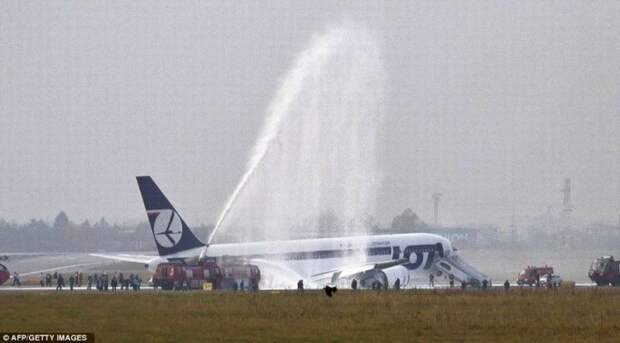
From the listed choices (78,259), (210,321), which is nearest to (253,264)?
(210,321)

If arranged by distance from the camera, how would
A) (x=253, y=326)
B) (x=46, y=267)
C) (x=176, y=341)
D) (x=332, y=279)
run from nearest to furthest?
1. (x=176, y=341)
2. (x=253, y=326)
3. (x=332, y=279)
4. (x=46, y=267)

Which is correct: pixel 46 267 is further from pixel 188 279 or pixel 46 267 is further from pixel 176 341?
pixel 176 341

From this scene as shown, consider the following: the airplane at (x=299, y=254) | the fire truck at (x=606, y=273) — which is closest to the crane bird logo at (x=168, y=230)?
the airplane at (x=299, y=254)

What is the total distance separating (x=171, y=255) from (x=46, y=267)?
1904 inches

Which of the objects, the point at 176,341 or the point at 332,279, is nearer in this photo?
the point at 176,341

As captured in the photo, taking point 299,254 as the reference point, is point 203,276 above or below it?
below

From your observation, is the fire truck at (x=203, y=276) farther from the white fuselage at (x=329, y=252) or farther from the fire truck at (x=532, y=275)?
the fire truck at (x=532, y=275)

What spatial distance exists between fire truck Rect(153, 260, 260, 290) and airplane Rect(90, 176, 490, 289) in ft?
7.27

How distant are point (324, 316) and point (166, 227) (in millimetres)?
40532

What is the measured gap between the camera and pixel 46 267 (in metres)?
140

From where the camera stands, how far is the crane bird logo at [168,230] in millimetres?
95312

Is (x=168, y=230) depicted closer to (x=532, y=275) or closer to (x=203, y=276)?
(x=203, y=276)

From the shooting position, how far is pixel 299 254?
9562 centimetres

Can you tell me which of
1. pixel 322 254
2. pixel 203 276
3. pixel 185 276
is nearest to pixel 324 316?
pixel 185 276
